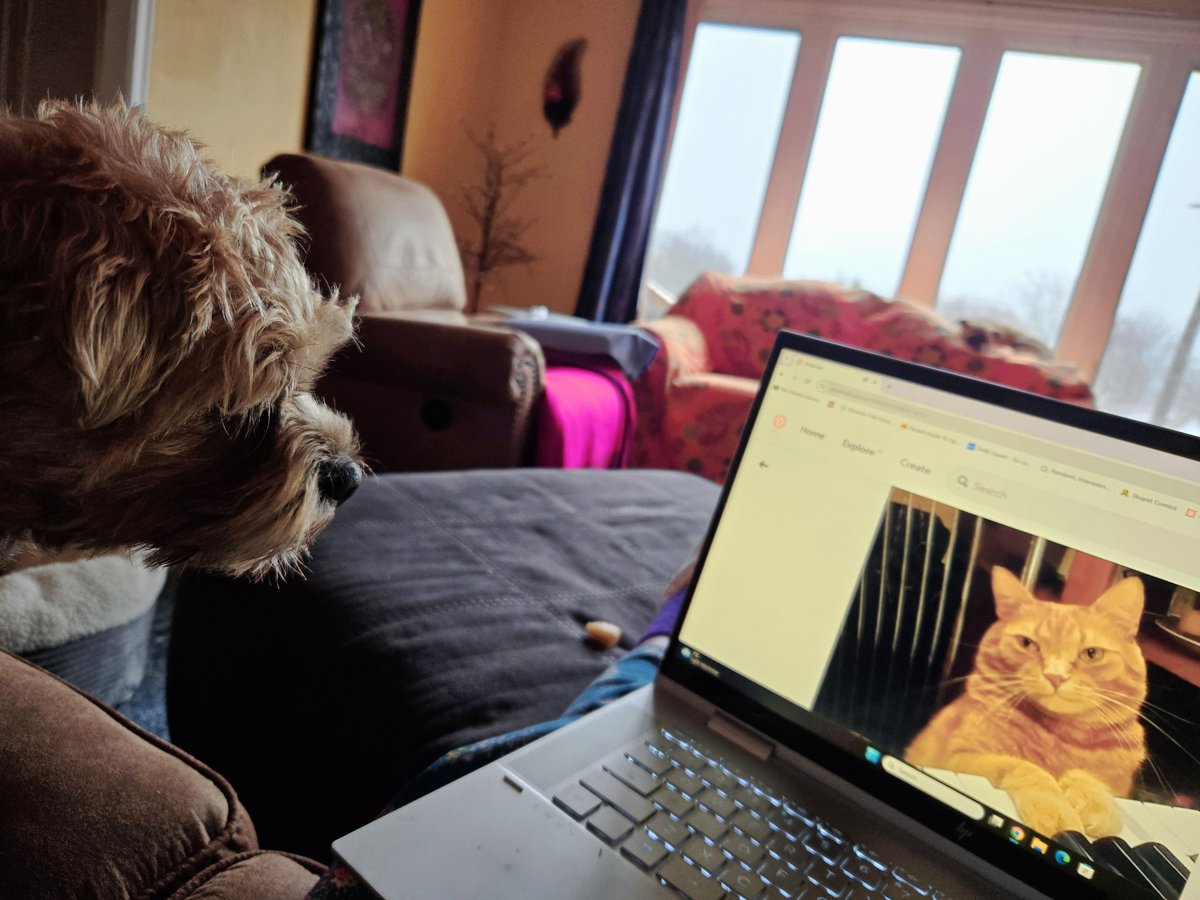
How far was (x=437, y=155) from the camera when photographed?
13.9 feet

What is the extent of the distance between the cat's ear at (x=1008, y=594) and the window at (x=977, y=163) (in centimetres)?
381

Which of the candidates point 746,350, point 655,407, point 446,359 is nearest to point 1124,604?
point 446,359

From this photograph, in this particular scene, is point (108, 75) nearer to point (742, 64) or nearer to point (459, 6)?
point (459, 6)

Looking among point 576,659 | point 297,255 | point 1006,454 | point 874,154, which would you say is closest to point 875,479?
point 1006,454

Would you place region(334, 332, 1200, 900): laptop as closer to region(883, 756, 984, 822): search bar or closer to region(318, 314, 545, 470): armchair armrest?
region(883, 756, 984, 822): search bar

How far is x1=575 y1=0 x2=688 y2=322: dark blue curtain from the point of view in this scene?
425cm

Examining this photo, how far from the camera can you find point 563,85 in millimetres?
4523

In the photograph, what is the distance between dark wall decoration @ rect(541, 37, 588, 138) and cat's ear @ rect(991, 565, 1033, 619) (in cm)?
447

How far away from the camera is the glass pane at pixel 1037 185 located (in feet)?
12.1

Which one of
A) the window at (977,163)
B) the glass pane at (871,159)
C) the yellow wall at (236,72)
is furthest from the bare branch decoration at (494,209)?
the glass pane at (871,159)

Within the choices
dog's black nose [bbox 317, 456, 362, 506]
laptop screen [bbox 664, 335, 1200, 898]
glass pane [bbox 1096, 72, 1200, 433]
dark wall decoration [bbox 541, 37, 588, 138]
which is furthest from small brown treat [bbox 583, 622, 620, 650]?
dark wall decoration [bbox 541, 37, 588, 138]

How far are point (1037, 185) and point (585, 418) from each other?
270 centimetres

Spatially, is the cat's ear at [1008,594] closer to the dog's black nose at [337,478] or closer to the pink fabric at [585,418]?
the dog's black nose at [337,478]

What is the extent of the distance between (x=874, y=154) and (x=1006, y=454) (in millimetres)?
3970
